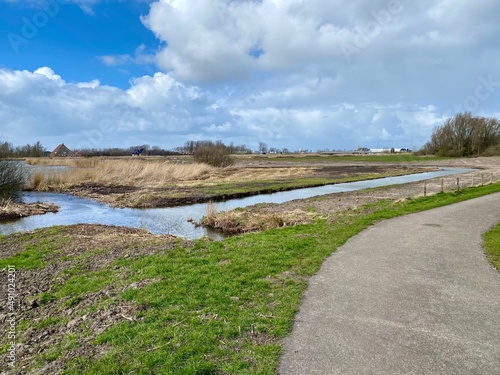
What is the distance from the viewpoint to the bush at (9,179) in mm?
24516

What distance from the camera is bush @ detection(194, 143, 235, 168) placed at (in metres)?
53.6

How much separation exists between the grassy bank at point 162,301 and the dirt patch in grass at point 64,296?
0.03 m

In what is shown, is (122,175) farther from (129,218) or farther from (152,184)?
(129,218)

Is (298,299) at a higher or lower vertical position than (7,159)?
lower

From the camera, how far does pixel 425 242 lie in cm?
1006

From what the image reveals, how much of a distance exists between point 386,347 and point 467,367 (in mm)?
856

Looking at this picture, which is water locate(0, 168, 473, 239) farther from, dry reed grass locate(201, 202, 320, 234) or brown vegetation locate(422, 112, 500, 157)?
brown vegetation locate(422, 112, 500, 157)

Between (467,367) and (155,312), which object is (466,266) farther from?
(155,312)

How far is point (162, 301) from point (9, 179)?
968 inches

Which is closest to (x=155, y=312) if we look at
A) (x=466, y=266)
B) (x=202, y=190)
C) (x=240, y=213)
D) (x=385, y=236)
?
(x=466, y=266)

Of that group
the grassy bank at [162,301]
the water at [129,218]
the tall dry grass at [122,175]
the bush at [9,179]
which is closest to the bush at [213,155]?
the tall dry grass at [122,175]

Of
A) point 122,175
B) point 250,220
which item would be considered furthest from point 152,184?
point 250,220

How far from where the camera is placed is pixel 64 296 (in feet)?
24.0

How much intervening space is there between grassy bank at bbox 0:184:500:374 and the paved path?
1.40 ft
